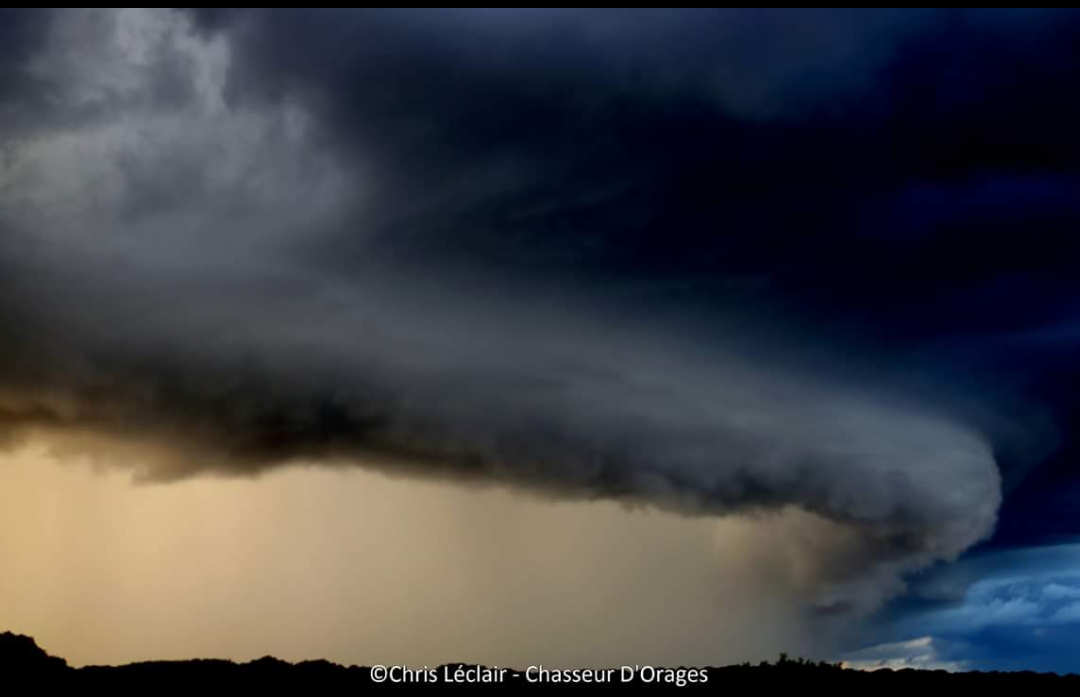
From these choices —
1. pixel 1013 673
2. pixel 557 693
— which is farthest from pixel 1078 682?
pixel 557 693

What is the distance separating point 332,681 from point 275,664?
4146mm

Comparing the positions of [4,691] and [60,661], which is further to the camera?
[60,661]

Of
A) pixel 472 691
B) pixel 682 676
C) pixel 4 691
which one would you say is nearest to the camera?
pixel 4 691

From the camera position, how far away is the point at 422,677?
58.3 metres

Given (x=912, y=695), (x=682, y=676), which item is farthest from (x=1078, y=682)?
(x=682, y=676)

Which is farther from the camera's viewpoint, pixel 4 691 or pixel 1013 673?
Answer: pixel 1013 673

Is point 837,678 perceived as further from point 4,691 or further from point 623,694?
point 4,691

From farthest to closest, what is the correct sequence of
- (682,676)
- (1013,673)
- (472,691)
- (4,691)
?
(1013,673)
(682,676)
(472,691)
(4,691)

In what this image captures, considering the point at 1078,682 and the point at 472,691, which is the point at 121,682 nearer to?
the point at 472,691

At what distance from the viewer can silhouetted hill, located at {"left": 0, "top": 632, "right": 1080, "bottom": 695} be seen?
54844mm

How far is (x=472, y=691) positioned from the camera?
2212 inches

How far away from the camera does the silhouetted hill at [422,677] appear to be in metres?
54.8

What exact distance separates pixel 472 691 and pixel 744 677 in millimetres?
18765

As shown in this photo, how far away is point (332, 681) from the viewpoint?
186ft
